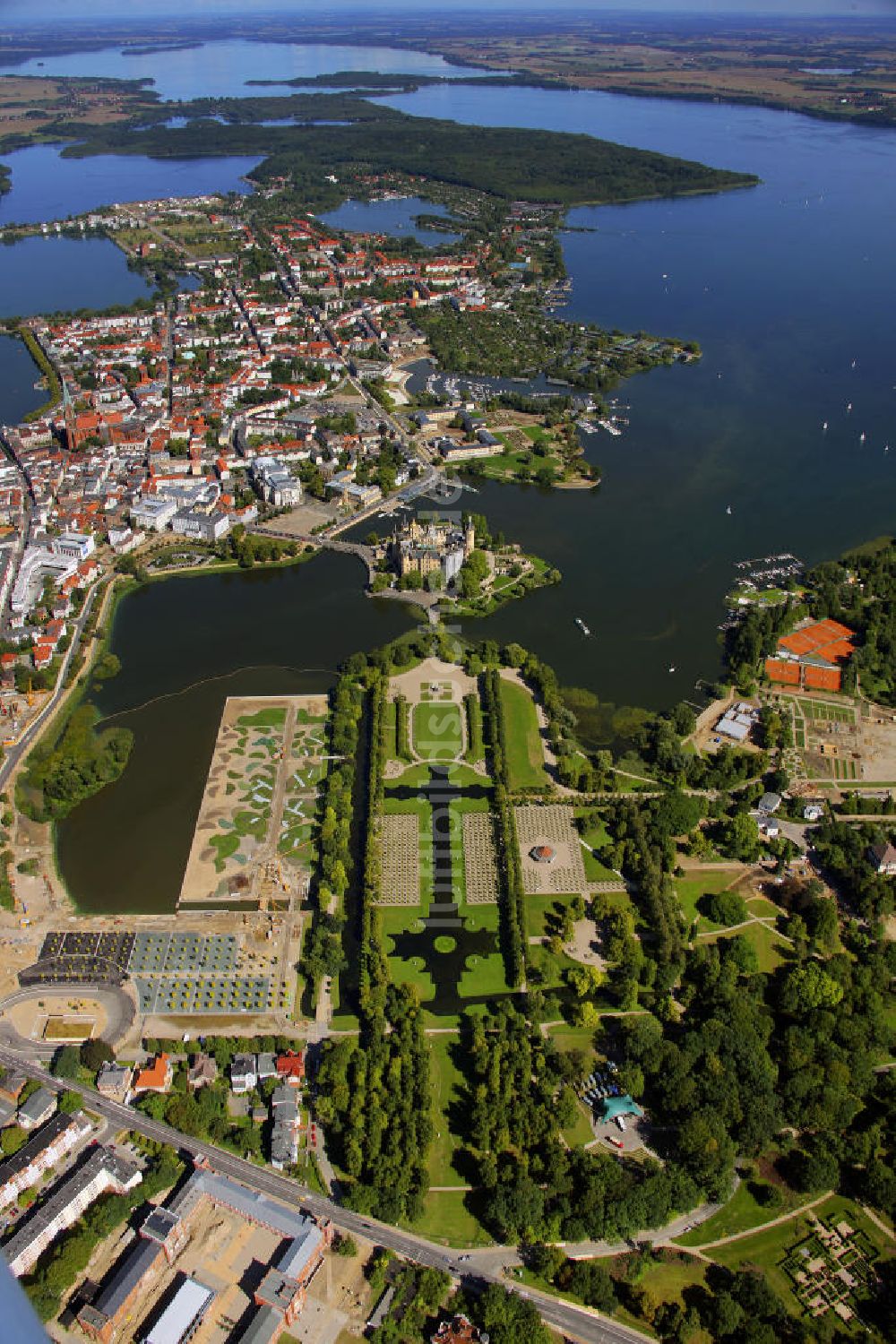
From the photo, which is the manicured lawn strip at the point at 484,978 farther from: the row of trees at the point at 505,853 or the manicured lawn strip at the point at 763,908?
the manicured lawn strip at the point at 763,908

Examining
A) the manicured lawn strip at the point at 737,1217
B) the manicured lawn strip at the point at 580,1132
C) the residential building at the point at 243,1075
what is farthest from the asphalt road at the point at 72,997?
the manicured lawn strip at the point at 737,1217

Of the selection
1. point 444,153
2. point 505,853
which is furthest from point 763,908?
point 444,153

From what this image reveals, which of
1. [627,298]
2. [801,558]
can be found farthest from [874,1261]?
[627,298]

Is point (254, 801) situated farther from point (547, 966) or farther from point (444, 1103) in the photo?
point (444, 1103)

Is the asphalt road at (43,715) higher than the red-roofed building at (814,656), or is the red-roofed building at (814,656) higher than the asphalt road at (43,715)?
the red-roofed building at (814,656)

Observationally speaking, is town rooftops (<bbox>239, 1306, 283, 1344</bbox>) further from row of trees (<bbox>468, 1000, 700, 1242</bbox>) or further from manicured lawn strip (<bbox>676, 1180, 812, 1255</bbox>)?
manicured lawn strip (<bbox>676, 1180, 812, 1255</bbox>)

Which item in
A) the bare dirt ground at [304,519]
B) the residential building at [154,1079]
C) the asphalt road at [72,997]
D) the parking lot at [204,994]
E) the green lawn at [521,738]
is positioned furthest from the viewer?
the bare dirt ground at [304,519]
